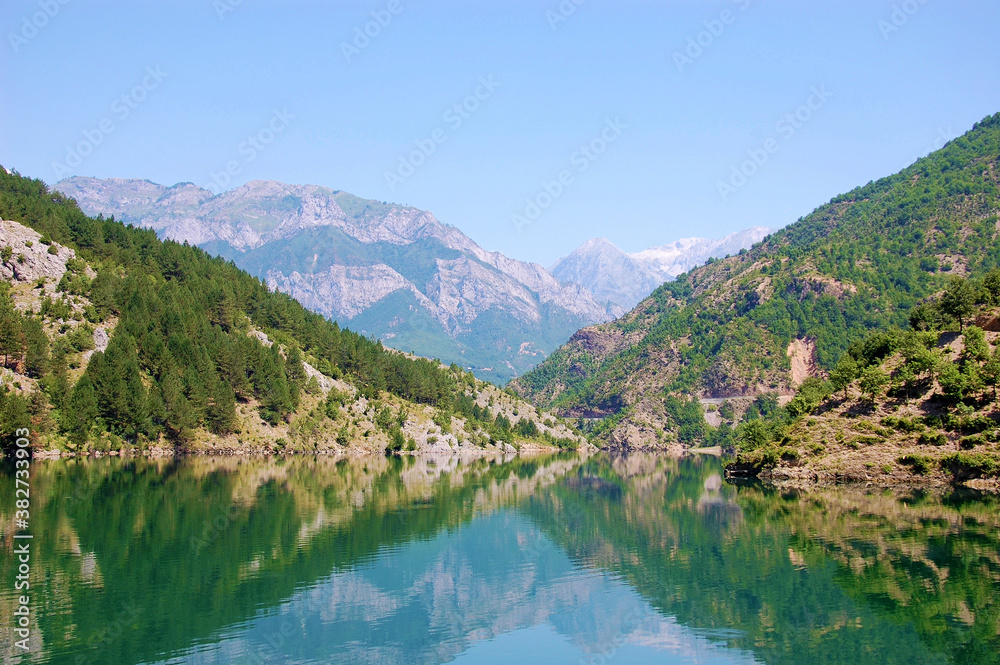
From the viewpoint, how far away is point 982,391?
83938 millimetres

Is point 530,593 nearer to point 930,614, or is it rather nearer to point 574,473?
point 930,614

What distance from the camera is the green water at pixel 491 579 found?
33094mm

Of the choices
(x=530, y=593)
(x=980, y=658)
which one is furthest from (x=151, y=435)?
(x=980, y=658)

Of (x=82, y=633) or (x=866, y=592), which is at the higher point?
(x=82, y=633)

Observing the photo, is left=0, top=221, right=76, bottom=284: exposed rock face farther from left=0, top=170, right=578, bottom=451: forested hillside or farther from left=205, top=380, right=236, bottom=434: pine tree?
left=205, top=380, right=236, bottom=434: pine tree

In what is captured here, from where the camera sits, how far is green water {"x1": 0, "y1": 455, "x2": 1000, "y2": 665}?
33.1 m

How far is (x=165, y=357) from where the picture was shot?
130375 millimetres

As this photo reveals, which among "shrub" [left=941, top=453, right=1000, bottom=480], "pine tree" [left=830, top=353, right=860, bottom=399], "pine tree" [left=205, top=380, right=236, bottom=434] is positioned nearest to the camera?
"shrub" [left=941, top=453, right=1000, bottom=480]

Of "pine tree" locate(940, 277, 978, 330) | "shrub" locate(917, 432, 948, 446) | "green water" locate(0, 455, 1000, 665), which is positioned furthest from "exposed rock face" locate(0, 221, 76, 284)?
"pine tree" locate(940, 277, 978, 330)

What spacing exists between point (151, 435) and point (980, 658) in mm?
116915

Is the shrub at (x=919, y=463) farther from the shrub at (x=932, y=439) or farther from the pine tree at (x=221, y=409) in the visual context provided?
the pine tree at (x=221, y=409)

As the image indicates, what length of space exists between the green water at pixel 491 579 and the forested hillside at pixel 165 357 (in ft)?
131

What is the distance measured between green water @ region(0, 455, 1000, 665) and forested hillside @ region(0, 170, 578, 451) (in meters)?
39.9

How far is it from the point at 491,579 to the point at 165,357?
100523mm
